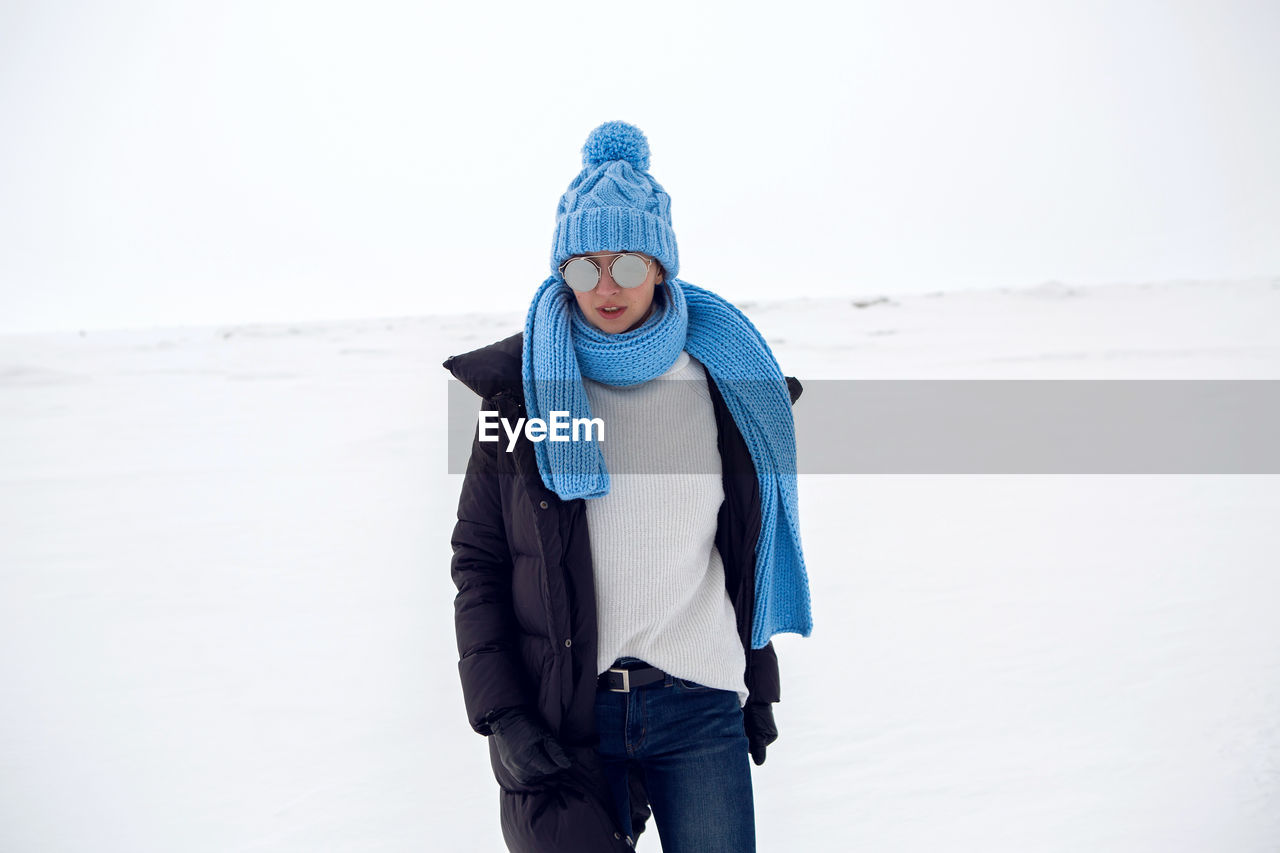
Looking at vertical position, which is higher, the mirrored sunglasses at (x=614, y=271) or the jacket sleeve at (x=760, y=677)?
the mirrored sunglasses at (x=614, y=271)

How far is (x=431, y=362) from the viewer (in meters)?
10.9

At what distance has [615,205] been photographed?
1.40 meters

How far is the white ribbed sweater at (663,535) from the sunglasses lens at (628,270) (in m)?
0.17

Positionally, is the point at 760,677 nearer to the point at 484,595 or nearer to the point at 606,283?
the point at 484,595

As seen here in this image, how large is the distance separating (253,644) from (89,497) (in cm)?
286

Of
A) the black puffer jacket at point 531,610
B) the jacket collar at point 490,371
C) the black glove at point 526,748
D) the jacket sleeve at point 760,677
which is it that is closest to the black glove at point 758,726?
the jacket sleeve at point 760,677

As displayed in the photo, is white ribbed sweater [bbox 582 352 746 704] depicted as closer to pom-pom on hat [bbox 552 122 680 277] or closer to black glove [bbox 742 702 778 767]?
black glove [bbox 742 702 778 767]

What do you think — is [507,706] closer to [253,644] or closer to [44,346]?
[253,644]

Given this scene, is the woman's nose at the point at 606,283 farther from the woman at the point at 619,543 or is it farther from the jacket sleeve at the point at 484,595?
the jacket sleeve at the point at 484,595

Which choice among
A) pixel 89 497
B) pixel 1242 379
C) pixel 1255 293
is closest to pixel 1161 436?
pixel 1242 379

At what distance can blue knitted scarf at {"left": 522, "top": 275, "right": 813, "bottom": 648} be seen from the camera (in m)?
1.39

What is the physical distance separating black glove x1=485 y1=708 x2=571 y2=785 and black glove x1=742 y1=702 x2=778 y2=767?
0.38m

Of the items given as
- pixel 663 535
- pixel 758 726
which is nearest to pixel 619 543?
pixel 663 535

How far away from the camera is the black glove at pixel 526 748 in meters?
1.30
